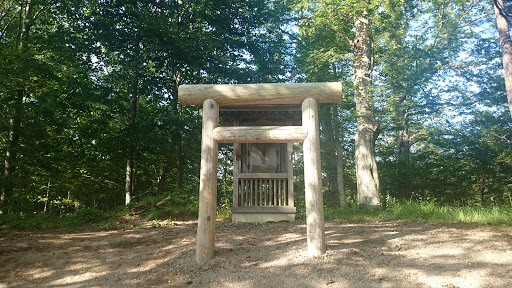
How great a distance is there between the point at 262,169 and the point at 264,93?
4.89 m

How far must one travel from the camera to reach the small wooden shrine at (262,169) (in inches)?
353

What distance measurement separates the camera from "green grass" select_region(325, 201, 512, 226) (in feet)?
23.1

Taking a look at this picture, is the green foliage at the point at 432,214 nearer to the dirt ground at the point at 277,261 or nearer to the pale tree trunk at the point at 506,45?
the dirt ground at the point at 277,261

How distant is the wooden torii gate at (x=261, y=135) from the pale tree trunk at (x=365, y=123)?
21.4ft

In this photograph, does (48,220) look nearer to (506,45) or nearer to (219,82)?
(219,82)

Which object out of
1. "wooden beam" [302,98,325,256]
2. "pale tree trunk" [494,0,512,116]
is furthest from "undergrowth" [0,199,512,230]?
"wooden beam" [302,98,325,256]

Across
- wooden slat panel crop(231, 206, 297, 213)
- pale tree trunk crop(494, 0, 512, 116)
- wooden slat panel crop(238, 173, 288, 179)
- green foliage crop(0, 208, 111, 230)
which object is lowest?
green foliage crop(0, 208, 111, 230)

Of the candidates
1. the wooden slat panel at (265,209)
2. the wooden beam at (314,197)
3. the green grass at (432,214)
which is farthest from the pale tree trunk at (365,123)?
the wooden beam at (314,197)

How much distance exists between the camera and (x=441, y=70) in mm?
14594

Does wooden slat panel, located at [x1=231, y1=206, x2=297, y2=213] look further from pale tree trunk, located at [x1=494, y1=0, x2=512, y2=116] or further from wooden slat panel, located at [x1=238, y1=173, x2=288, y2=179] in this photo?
pale tree trunk, located at [x1=494, y1=0, x2=512, y2=116]

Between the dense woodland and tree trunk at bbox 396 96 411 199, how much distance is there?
60 millimetres

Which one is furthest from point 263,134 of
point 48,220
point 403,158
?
point 403,158

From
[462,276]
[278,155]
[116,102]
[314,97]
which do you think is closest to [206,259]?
[314,97]

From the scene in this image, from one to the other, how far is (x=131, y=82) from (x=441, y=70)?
14.0 meters
